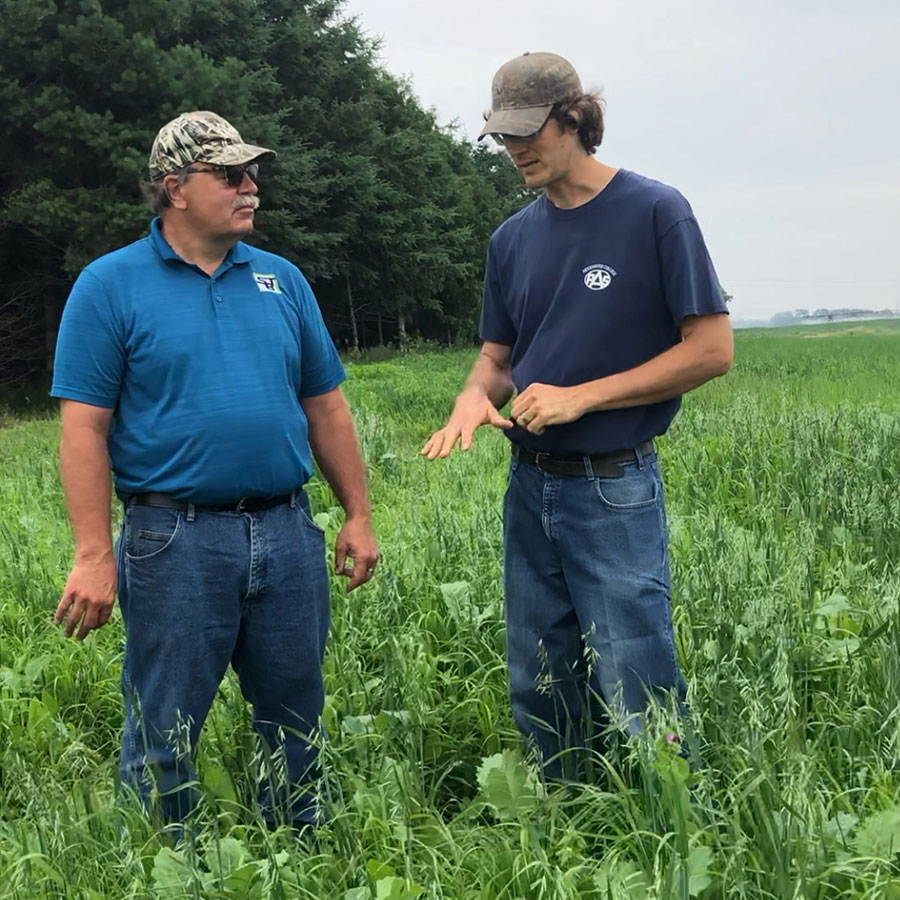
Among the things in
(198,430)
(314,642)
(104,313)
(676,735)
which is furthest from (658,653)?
(104,313)

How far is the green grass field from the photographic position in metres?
1.98

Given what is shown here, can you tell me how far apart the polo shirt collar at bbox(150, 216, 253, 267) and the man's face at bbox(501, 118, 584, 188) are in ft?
2.48

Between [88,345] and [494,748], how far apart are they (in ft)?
5.62

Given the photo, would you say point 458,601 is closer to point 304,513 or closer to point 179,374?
point 304,513

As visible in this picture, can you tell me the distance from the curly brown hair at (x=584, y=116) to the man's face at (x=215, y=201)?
2.64ft

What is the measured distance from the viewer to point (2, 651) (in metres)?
3.90

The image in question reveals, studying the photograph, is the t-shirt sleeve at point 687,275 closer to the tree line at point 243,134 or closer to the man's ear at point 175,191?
the man's ear at point 175,191

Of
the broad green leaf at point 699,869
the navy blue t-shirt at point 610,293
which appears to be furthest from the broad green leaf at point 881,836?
the navy blue t-shirt at point 610,293

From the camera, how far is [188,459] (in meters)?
2.41

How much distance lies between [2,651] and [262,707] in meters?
1.78

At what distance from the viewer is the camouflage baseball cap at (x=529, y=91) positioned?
7.62 ft

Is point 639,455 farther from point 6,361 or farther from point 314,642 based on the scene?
point 6,361

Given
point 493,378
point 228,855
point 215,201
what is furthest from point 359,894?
point 215,201

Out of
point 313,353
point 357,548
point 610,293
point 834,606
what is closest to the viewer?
point 610,293
